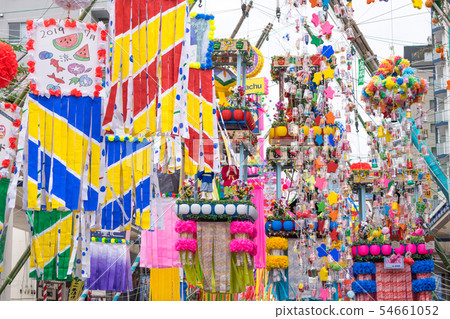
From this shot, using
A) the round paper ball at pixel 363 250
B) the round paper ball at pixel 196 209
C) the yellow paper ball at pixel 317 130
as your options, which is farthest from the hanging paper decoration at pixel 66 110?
the round paper ball at pixel 363 250

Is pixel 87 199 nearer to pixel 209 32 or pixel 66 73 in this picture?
Answer: pixel 66 73

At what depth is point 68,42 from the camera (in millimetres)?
8805

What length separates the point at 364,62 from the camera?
10844 mm

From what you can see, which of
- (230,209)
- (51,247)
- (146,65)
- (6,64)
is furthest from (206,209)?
(6,64)

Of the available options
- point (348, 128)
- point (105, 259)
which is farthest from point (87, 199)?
point (105, 259)

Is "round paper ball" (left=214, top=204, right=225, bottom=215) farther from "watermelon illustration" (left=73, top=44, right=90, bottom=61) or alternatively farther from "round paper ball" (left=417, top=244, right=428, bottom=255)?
"round paper ball" (left=417, top=244, right=428, bottom=255)

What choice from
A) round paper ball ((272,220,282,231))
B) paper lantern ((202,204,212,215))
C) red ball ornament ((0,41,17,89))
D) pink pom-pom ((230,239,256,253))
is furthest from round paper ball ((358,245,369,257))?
red ball ornament ((0,41,17,89))

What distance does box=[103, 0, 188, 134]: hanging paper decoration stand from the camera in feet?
27.9

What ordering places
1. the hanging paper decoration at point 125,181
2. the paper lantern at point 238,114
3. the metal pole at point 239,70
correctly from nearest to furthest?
1. the hanging paper decoration at point 125,181
2. the paper lantern at point 238,114
3. the metal pole at point 239,70

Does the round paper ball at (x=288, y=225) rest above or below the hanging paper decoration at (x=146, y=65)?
below

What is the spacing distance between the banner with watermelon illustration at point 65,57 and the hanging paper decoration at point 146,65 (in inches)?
12.1

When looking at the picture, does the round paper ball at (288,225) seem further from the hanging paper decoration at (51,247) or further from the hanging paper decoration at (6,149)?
the hanging paper decoration at (6,149)

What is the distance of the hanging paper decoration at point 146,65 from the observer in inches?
335

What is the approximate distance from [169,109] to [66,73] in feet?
4.60
